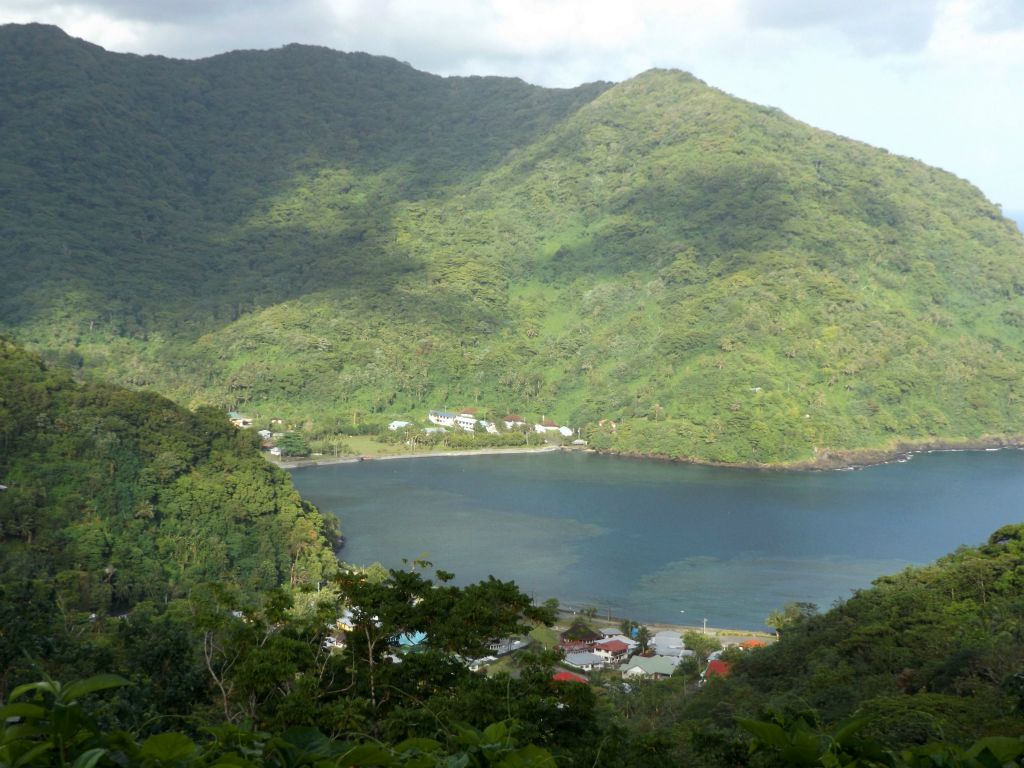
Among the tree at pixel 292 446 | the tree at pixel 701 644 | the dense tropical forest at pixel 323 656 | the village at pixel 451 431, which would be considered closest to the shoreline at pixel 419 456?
the tree at pixel 292 446

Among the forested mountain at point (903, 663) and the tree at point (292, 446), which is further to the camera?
the tree at point (292, 446)

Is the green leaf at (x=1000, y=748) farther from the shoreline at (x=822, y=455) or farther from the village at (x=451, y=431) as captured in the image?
the village at (x=451, y=431)

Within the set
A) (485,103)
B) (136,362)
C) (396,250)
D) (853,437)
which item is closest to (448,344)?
(396,250)

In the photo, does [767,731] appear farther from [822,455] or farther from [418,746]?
[822,455]

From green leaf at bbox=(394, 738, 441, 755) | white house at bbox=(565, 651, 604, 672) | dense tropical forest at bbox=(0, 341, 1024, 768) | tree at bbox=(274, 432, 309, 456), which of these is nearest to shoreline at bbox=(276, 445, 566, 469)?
tree at bbox=(274, 432, 309, 456)

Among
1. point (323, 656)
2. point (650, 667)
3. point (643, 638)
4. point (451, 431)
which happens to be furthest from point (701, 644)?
point (451, 431)

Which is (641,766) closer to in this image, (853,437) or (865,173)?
(853,437)
